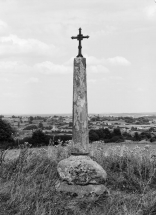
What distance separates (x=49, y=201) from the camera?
6160mm

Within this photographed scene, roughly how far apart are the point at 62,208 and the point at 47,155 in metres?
4.07

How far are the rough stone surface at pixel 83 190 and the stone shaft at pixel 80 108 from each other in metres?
0.79

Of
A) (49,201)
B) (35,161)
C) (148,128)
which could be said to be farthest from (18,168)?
(148,128)

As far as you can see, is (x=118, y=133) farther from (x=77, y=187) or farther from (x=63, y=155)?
(x=77, y=187)

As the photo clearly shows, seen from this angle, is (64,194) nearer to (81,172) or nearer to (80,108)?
(81,172)

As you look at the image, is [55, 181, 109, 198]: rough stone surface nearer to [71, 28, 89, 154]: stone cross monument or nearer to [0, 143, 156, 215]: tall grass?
[0, 143, 156, 215]: tall grass

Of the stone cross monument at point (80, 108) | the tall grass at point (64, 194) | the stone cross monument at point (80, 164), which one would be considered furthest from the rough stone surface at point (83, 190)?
the stone cross monument at point (80, 108)

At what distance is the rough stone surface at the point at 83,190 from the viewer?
6958mm

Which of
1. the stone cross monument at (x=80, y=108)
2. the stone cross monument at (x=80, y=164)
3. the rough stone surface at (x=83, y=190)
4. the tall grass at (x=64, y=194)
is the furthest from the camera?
the stone cross monument at (x=80, y=108)

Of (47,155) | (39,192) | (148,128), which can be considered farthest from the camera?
(148,128)

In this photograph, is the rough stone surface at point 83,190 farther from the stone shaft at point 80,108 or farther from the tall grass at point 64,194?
the stone shaft at point 80,108

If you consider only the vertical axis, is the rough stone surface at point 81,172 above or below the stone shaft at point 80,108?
below

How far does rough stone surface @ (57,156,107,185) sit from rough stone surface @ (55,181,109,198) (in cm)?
9

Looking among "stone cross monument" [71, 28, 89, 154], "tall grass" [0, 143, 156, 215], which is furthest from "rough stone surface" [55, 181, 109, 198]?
"stone cross monument" [71, 28, 89, 154]
